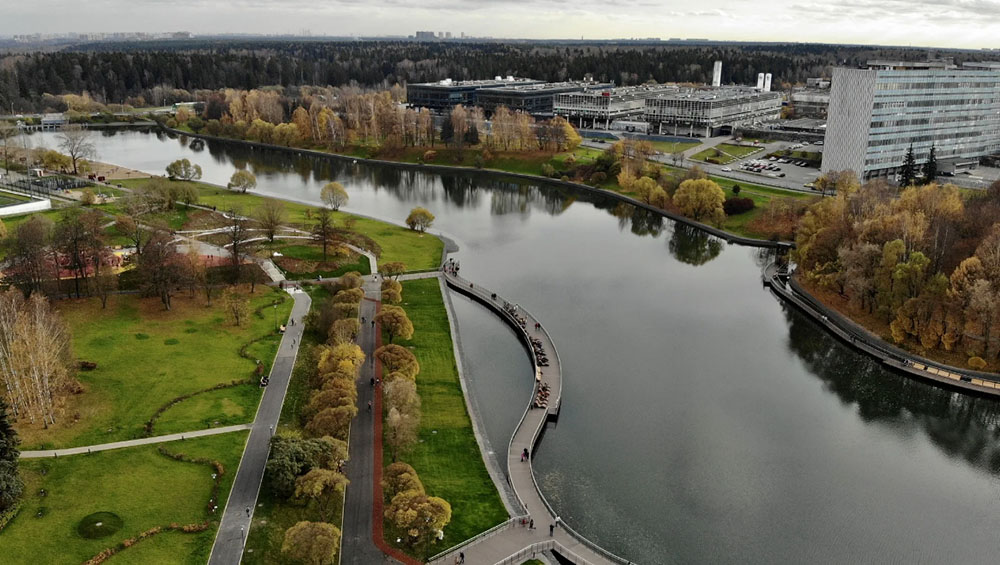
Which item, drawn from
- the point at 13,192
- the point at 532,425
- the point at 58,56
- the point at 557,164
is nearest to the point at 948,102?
the point at 557,164

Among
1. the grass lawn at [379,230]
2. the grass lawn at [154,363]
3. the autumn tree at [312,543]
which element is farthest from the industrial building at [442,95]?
the autumn tree at [312,543]

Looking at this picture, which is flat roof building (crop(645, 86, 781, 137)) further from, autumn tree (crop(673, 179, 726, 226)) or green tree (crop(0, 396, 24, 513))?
green tree (crop(0, 396, 24, 513))

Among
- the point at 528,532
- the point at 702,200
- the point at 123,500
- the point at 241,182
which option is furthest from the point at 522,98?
the point at 123,500

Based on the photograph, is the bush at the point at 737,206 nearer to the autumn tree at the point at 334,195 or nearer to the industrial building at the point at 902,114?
the industrial building at the point at 902,114

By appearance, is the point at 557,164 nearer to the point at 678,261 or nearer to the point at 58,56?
the point at 678,261

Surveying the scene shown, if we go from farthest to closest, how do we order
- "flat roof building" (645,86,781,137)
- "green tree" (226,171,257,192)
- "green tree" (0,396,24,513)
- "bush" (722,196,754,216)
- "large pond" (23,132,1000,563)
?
"flat roof building" (645,86,781,137) → "green tree" (226,171,257,192) → "bush" (722,196,754,216) → "large pond" (23,132,1000,563) → "green tree" (0,396,24,513)

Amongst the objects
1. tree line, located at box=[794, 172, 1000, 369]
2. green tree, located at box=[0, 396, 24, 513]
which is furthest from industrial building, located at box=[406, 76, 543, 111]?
green tree, located at box=[0, 396, 24, 513]
